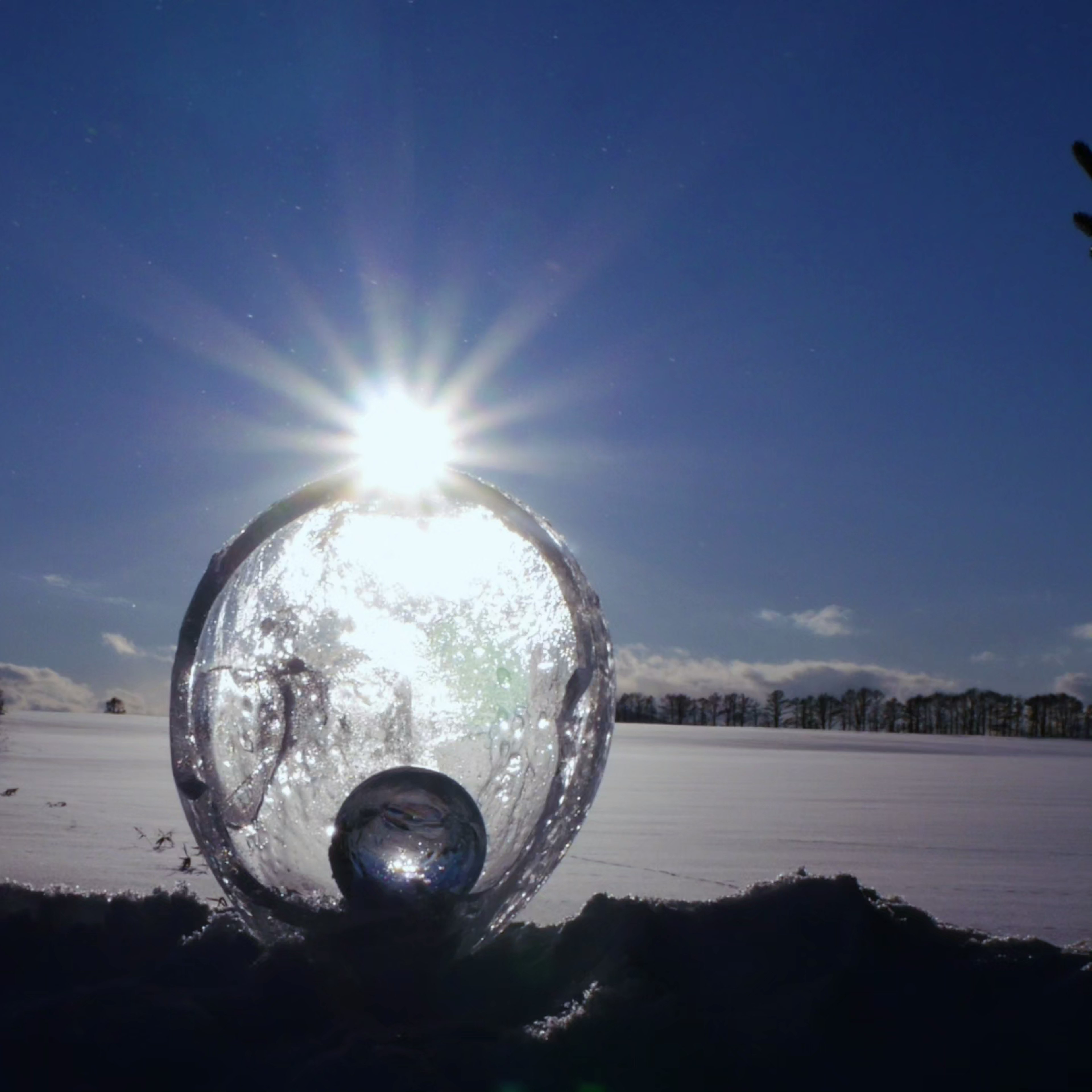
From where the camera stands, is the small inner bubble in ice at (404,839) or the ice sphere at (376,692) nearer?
the small inner bubble in ice at (404,839)

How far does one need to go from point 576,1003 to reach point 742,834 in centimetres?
277

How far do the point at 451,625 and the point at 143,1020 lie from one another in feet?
3.04

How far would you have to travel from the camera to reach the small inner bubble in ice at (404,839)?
81.6 inches

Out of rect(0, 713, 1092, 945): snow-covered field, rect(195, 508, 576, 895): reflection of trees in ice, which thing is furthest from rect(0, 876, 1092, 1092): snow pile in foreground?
A: rect(0, 713, 1092, 945): snow-covered field

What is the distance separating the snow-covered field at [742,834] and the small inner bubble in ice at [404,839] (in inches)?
27.3

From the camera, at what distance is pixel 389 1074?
161 centimetres

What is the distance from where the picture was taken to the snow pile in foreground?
1642 millimetres

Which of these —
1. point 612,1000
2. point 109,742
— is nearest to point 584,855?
point 612,1000

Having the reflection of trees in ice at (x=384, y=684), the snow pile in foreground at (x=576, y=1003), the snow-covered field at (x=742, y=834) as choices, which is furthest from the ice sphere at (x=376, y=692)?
the snow-covered field at (x=742, y=834)

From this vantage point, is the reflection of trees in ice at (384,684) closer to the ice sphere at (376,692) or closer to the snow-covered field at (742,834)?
the ice sphere at (376,692)

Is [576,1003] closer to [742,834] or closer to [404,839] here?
[404,839]

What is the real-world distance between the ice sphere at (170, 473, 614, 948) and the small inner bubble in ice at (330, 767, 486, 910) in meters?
0.03

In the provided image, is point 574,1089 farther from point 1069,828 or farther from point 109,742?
point 109,742

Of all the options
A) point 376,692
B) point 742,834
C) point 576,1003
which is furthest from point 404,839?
point 742,834
